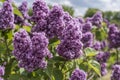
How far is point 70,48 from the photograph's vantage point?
3.66 meters

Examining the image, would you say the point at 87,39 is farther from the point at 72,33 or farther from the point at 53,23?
the point at 72,33

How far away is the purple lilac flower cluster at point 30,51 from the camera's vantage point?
11.3ft

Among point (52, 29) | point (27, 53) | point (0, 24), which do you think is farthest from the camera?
point (0, 24)

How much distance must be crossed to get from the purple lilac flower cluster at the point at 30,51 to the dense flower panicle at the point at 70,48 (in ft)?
0.78

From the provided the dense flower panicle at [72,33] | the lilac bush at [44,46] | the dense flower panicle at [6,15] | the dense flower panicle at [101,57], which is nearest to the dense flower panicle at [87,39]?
the dense flower panicle at [101,57]

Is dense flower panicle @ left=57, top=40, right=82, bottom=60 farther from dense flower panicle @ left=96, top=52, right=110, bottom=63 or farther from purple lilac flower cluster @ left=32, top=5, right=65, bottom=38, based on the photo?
dense flower panicle @ left=96, top=52, right=110, bottom=63

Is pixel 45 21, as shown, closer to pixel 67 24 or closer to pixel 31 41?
pixel 67 24

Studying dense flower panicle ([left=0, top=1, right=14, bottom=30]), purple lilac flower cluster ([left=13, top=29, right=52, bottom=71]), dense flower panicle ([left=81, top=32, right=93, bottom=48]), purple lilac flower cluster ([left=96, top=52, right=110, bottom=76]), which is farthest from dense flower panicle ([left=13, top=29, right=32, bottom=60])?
purple lilac flower cluster ([left=96, top=52, right=110, bottom=76])

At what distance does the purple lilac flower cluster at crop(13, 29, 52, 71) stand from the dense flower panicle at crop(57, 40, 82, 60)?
24cm

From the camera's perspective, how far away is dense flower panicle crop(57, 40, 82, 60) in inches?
143

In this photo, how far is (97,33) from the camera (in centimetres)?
698

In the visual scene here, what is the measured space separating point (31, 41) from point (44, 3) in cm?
66

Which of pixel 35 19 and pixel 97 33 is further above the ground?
pixel 35 19

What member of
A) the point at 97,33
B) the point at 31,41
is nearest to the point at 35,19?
the point at 31,41
